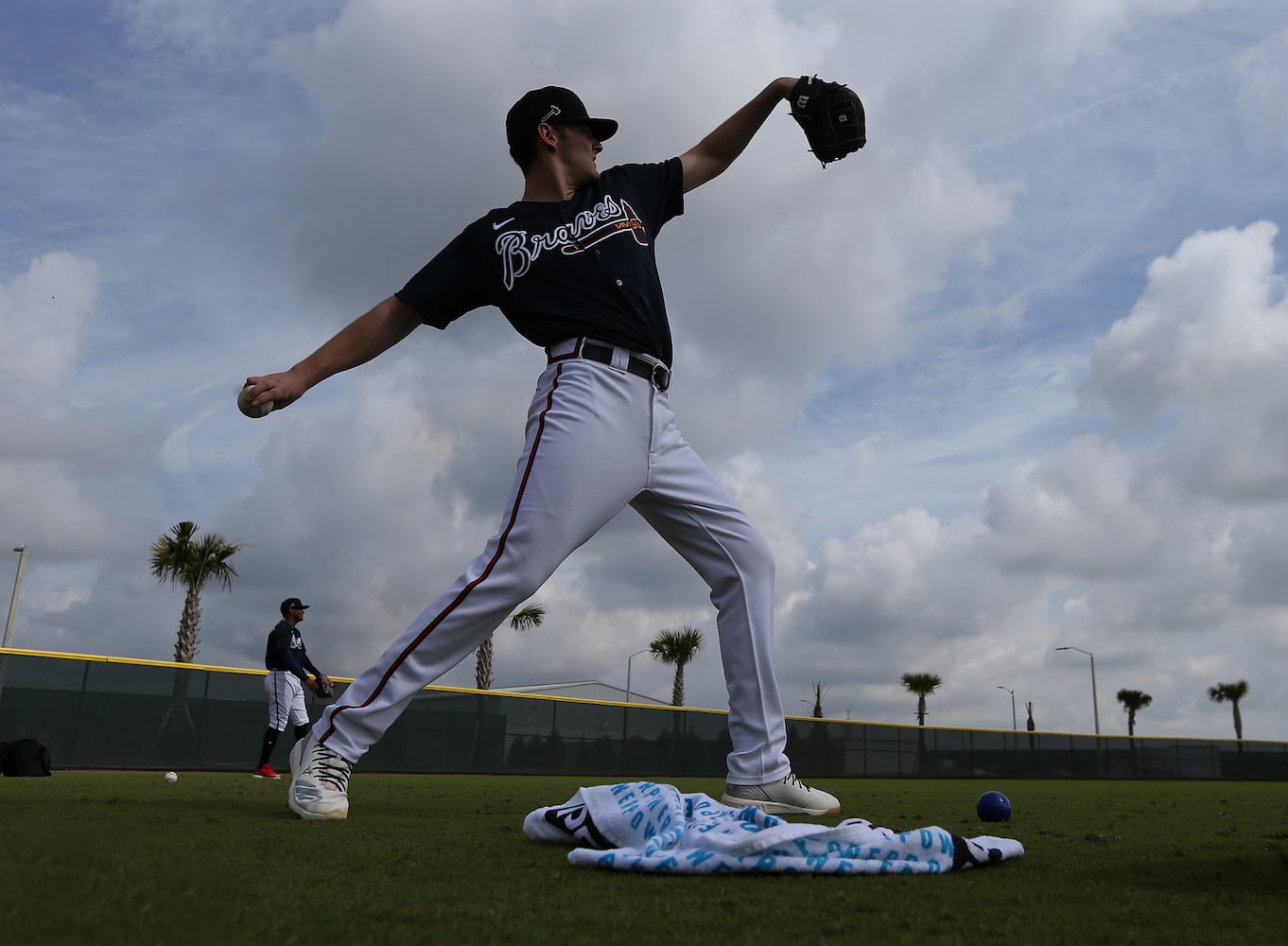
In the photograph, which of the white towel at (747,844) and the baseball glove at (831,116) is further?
the baseball glove at (831,116)

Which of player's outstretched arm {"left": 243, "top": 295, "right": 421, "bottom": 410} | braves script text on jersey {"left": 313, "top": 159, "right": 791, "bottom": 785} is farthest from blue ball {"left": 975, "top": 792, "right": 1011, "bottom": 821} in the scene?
player's outstretched arm {"left": 243, "top": 295, "right": 421, "bottom": 410}

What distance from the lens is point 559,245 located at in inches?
147

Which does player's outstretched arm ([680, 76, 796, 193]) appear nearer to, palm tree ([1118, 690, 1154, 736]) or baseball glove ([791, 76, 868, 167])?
baseball glove ([791, 76, 868, 167])

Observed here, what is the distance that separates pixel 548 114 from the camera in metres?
4.01

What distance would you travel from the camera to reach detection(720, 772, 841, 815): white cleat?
11.7ft

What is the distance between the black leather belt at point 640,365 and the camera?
11.7ft

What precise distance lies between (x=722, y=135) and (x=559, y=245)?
1.13 m

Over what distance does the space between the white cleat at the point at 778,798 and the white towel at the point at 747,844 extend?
28.4 inches

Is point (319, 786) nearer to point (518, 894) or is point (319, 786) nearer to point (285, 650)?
point (518, 894)

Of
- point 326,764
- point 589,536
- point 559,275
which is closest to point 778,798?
point 589,536

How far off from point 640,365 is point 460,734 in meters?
17.8

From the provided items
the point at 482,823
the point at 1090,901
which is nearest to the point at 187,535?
the point at 482,823

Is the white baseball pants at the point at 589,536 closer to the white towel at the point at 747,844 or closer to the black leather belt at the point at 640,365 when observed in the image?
the black leather belt at the point at 640,365

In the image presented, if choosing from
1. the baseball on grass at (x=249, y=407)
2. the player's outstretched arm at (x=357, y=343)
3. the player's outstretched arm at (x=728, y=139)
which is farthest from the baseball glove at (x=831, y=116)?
the baseball on grass at (x=249, y=407)
